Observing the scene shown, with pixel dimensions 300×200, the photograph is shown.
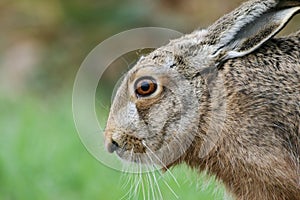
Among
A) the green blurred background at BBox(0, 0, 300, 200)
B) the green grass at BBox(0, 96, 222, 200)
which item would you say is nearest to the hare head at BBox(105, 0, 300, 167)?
the green grass at BBox(0, 96, 222, 200)

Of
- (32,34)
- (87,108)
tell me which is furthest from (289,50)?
(32,34)

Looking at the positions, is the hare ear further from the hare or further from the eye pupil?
the eye pupil

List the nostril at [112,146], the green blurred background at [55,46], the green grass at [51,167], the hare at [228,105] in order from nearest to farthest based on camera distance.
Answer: the hare at [228,105] → the nostril at [112,146] → the green grass at [51,167] → the green blurred background at [55,46]

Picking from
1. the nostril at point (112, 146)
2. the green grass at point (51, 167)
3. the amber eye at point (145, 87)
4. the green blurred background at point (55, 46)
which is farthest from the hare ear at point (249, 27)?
the green blurred background at point (55, 46)

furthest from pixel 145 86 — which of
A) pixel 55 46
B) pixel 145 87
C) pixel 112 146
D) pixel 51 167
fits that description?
pixel 55 46

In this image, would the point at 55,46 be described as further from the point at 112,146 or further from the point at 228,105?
the point at 228,105

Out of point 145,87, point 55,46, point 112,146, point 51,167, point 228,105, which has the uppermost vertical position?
point 55,46

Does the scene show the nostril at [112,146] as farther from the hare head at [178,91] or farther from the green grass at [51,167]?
the green grass at [51,167]
